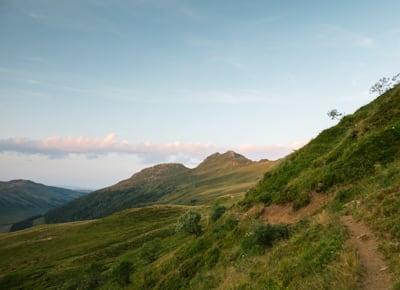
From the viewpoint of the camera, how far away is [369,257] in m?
15.4

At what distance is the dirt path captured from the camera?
44.1ft

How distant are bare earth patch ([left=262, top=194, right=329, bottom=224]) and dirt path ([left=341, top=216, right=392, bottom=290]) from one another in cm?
786

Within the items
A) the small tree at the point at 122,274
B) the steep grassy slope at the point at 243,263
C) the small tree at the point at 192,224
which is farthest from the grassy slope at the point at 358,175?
the small tree at the point at 122,274

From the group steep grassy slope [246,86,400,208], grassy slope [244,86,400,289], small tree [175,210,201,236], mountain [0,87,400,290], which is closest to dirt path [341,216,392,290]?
mountain [0,87,400,290]

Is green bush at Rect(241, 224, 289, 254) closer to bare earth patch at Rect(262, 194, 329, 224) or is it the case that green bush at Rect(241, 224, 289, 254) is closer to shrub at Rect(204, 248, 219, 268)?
bare earth patch at Rect(262, 194, 329, 224)

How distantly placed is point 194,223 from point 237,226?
16.5 metres

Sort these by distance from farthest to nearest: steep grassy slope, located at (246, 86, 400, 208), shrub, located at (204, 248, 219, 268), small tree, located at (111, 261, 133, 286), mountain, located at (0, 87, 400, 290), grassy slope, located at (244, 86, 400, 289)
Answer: small tree, located at (111, 261, 133, 286), shrub, located at (204, 248, 219, 268), steep grassy slope, located at (246, 86, 400, 208), grassy slope, located at (244, 86, 400, 289), mountain, located at (0, 87, 400, 290)

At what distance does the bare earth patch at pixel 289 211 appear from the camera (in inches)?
→ 1094

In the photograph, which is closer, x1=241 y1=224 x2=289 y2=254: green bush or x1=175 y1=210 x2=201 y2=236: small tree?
x1=241 y1=224 x2=289 y2=254: green bush

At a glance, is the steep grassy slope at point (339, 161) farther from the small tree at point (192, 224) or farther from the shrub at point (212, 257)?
the small tree at point (192, 224)

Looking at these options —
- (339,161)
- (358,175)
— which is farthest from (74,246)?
(358,175)

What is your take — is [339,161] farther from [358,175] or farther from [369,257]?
[369,257]

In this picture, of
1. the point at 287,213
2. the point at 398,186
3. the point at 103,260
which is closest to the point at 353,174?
the point at 287,213

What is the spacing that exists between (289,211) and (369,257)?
1479 centimetres
